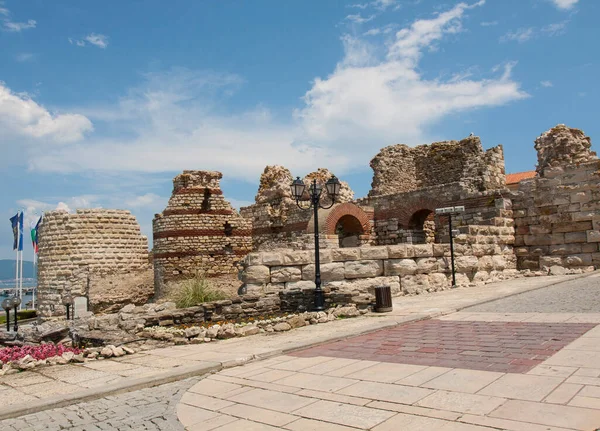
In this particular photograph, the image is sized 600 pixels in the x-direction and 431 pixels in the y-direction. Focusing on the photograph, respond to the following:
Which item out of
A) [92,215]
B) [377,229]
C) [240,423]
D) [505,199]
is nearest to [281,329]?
[240,423]

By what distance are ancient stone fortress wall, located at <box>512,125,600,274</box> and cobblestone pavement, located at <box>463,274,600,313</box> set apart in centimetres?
387

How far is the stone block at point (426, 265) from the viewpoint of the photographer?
12.6 metres

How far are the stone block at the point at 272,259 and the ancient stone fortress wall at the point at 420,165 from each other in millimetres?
12006

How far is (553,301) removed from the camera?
8906 mm

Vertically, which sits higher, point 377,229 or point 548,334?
point 377,229

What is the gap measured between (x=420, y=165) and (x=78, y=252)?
50.4 feet

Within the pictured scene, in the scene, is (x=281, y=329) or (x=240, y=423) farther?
(x=281, y=329)

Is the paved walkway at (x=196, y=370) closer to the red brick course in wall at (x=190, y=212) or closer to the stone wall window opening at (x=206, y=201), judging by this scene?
the red brick course in wall at (x=190, y=212)

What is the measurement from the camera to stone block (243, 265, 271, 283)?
37.8 ft

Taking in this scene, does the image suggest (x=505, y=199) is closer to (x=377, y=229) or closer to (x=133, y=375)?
(x=377, y=229)

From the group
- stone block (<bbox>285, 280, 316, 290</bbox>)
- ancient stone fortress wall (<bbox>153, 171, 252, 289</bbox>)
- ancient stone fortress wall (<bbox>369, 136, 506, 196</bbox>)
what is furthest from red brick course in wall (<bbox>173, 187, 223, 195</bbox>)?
stone block (<bbox>285, 280, 316, 290</bbox>)

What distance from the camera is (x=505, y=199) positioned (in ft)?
52.3

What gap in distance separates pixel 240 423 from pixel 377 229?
1671 centimetres

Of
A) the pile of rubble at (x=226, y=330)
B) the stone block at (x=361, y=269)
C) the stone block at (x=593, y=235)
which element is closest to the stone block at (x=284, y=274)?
the stone block at (x=361, y=269)
